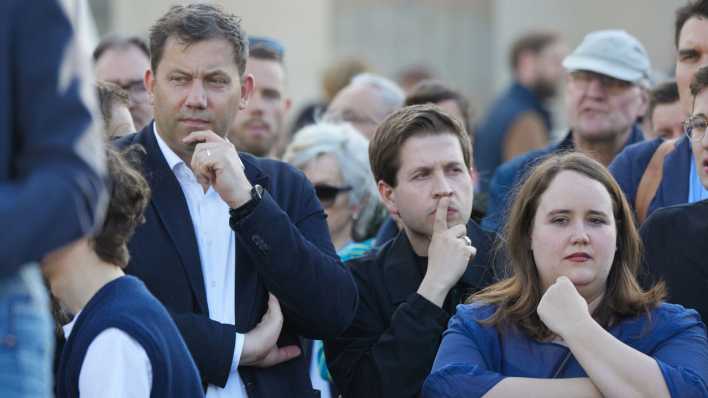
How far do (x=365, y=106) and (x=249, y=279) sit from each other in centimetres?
287

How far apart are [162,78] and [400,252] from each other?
3.30 feet

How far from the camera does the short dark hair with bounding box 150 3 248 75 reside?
4.35 metres

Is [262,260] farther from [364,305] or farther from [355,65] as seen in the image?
[355,65]

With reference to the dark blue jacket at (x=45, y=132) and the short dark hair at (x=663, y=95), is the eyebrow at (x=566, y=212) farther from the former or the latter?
the short dark hair at (x=663, y=95)

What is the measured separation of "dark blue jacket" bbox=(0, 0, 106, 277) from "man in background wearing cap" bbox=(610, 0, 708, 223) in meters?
2.47

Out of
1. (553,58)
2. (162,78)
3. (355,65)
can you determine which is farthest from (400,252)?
(553,58)

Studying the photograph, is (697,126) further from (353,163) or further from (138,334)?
(138,334)

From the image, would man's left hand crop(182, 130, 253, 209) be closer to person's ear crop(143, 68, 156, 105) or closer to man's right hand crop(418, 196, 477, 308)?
person's ear crop(143, 68, 156, 105)

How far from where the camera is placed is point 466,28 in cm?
1524

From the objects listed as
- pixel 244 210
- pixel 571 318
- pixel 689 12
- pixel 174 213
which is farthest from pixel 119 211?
pixel 689 12

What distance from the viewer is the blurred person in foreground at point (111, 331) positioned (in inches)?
122

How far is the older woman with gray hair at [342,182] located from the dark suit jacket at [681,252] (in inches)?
67.6

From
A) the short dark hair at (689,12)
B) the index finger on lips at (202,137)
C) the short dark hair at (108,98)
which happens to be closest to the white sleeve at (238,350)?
the index finger on lips at (202,137)

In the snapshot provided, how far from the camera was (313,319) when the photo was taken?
4.12m
